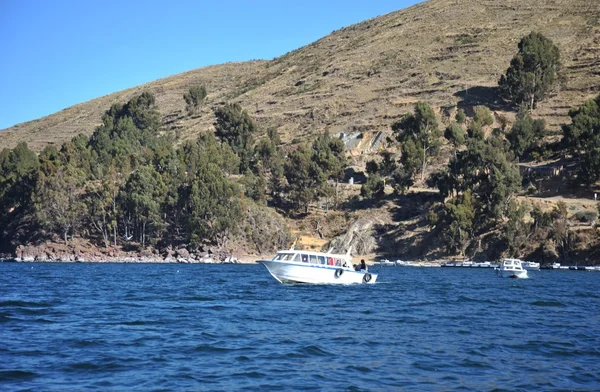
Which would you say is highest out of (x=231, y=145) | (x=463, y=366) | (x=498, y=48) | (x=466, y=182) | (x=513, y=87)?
(x=498, y=48)

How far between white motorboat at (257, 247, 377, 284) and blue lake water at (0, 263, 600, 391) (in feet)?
13.1

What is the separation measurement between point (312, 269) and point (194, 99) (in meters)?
147

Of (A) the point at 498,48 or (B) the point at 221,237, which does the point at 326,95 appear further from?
(B) the point at 221,237

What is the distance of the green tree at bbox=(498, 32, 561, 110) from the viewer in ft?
440

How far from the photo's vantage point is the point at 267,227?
109938mm

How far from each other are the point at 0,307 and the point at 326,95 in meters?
140

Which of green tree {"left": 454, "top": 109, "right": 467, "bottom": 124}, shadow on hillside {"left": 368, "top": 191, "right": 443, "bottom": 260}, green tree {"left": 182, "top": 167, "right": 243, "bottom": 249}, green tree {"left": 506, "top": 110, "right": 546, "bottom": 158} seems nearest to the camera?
shadow on hillside {"left": 368, "top": 191, "right": 443, "bottom": 260}

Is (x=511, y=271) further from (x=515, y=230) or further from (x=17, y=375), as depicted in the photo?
(x=17, y=375)

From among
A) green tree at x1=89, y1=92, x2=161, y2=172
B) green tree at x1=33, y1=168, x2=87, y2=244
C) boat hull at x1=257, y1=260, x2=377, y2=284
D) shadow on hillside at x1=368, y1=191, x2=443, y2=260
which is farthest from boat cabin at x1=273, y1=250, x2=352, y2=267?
green tree at x1=89, y1=92, x2=161, y2=172

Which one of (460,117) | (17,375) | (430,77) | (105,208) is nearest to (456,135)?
(460,117)

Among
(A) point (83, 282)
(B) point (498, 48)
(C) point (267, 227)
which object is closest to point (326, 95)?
(B) point (498, 48)

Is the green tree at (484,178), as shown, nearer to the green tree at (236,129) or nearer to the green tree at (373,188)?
the green tree at (373,188)

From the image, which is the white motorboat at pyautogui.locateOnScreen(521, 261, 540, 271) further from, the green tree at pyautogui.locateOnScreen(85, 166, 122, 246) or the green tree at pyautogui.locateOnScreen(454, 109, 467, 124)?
the green tree at pyautogui.locateOnScreen(85, 166, 122, 246)

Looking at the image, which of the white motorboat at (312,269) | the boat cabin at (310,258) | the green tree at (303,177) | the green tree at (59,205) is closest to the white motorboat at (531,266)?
the green tree at (303,177)
